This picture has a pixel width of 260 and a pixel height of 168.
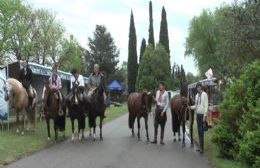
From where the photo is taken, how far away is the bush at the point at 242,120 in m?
12.0

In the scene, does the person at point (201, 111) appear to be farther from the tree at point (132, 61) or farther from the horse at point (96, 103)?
the tree at point (132, 61)

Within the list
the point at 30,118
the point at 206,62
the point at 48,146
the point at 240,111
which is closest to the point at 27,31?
the point at 206,62

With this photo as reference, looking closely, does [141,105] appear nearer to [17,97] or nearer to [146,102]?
[146,102]

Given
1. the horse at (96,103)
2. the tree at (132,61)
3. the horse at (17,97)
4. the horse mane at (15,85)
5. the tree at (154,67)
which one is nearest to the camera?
the horse at (96,103)

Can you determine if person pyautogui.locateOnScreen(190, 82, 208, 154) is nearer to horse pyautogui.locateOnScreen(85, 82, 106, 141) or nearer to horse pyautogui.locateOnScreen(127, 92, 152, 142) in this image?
horse pyautogui.locateOnScreen(127, 92, 152, 142)

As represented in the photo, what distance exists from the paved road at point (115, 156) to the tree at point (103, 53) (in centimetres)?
7427

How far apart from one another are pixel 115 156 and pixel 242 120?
13.0 ft

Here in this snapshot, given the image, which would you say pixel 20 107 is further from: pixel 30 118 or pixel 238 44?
pixel 238 44

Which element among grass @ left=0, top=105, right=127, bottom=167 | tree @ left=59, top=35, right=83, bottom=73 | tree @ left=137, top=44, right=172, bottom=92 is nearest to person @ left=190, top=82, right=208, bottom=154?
grass @ left=0, top=105, right=127, bottom=167

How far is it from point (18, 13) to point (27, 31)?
4.18 meters

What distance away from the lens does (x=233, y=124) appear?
1476cm

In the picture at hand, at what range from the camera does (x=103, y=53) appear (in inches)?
3767

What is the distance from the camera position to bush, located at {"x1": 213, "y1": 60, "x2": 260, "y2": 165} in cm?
1204

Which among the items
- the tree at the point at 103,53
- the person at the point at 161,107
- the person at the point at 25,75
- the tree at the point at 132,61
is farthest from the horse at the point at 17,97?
the tree at the point at 103,53
